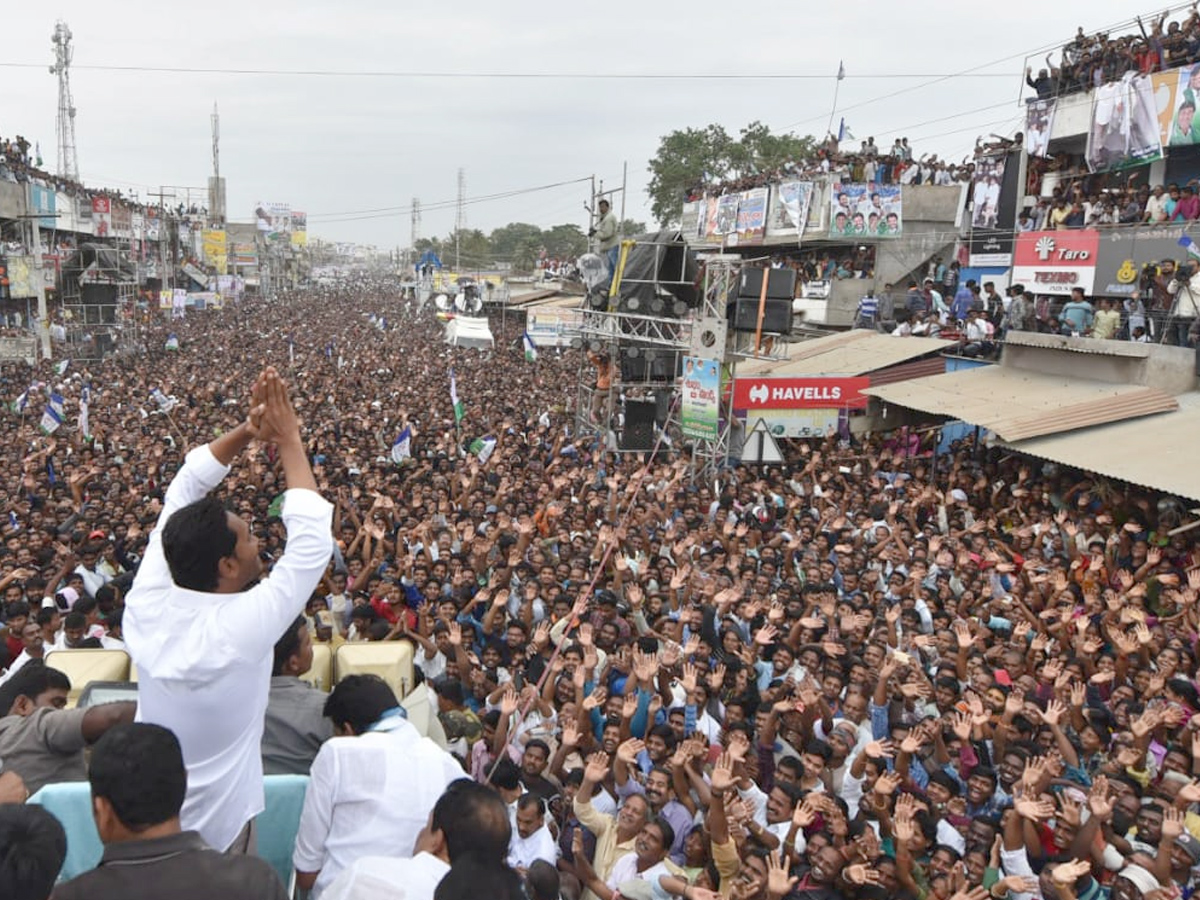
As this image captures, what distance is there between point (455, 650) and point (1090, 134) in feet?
51.7

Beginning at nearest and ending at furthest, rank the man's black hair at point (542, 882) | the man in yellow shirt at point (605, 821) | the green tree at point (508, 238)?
the man's black hair at point (542, 882) < the man in yellow shirt at point (605, 821) < the green tree at point (508, 238)

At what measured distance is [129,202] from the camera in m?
43.5

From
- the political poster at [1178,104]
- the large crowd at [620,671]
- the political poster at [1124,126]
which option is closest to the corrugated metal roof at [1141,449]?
the large crowd at [620,671]

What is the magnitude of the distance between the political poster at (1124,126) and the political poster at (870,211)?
5.53m

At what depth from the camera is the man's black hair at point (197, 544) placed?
6.75 ft

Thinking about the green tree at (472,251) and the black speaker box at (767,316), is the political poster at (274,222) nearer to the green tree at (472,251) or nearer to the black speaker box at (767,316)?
the green tree at (472,251)

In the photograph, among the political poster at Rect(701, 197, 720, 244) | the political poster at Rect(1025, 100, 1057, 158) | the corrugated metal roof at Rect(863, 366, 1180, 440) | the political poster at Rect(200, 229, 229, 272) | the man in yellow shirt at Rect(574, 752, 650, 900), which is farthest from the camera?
the political poster at Rect(200, 229, 229, 272)

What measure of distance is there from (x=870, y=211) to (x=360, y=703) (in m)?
21.1

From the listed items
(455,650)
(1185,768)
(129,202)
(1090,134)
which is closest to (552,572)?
(455,650)

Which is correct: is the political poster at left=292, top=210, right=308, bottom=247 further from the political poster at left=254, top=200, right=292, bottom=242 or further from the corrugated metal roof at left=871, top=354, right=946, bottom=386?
the corrugated metal roof at left=871, top=354, right=946, bottom=386

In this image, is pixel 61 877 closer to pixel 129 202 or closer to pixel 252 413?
pixel 252 413

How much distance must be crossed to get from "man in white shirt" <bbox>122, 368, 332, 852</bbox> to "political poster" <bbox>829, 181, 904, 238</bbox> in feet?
69.3

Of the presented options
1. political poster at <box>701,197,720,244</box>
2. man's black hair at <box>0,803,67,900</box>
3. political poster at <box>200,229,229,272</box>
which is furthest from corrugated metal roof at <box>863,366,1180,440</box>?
political poster at <box>200,229,229,272</box>

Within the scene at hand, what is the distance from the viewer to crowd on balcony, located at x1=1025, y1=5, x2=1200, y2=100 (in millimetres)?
13955
